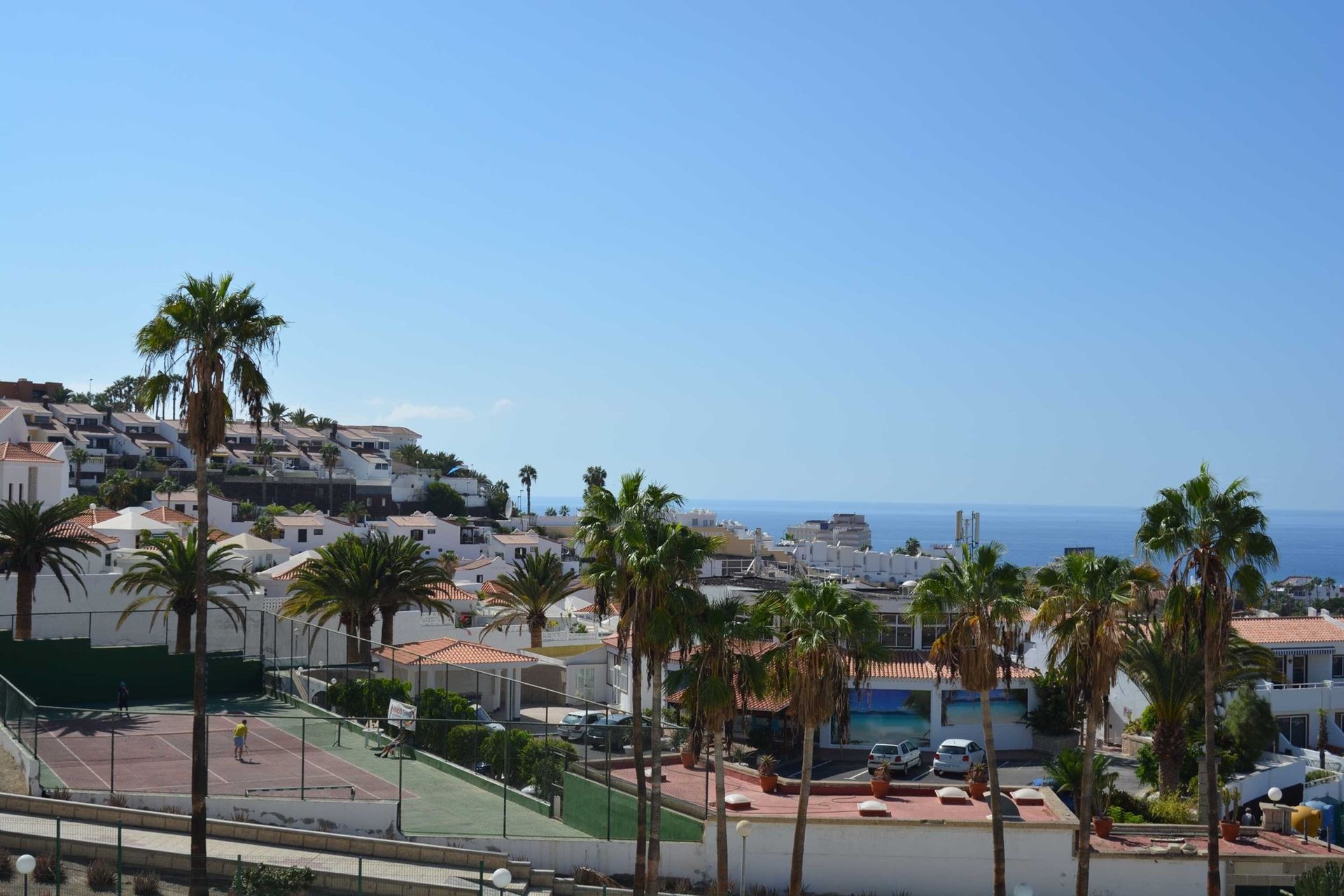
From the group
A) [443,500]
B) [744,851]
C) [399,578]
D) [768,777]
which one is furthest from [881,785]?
[443,500]

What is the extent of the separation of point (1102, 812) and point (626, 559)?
15867mm

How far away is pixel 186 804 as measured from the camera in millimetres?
28375

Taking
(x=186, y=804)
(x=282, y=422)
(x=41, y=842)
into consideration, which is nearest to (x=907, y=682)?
(x=186, y=804)

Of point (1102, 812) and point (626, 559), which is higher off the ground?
point (626, 559)

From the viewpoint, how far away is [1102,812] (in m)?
34.5

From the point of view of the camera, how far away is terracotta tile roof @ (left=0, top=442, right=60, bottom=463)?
59034 mm

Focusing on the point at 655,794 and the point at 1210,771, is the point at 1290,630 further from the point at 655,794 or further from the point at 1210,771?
the point at 655,794

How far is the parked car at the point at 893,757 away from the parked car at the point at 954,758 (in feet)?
2.83

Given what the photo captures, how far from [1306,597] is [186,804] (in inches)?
7348

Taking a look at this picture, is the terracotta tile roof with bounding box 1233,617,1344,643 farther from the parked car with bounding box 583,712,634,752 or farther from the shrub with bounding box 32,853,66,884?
the shrub with bounding box 32,853,66,884

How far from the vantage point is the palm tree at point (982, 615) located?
2928 cm

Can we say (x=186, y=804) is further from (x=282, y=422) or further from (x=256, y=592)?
(x=282, y=422)

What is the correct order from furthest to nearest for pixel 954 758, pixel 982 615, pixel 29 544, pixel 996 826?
pixel 29 544
pixel 954 758
pixel 982 615
pixel 996 826

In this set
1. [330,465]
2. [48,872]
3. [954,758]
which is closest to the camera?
[48,872]
